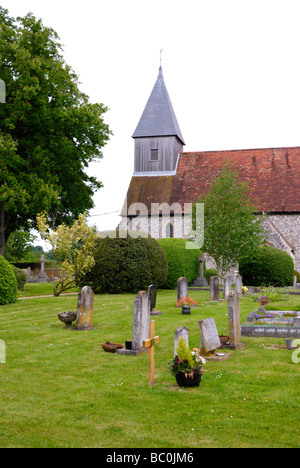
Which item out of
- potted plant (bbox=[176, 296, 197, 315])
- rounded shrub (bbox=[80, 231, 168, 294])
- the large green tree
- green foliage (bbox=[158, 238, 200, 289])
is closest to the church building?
green foliage (bbox=[158, 238, 200, 289])

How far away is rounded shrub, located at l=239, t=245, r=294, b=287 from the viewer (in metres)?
25.3

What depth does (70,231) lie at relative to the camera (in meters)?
19.7

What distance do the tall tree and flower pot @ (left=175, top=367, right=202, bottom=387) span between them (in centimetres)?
1706

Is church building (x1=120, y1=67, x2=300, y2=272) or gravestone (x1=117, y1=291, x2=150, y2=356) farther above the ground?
church building (x1=120, y1=67, x2=300, y2=272)

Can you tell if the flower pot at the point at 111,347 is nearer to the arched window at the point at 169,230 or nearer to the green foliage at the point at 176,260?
the green foliage at the point at 176,260

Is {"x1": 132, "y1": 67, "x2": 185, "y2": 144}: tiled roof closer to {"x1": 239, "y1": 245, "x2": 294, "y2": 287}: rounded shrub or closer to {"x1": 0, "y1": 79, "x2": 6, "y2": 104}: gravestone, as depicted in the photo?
{"x1": 0, "y1": 79, "x2": 6, "y2": 104}: gravestone

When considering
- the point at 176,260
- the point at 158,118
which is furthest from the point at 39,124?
the point at 158,118

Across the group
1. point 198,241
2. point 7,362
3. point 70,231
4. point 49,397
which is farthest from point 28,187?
point 49,397

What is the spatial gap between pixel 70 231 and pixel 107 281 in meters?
3.02

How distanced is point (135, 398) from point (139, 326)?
290 cm

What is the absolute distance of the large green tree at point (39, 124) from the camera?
76.6 feet

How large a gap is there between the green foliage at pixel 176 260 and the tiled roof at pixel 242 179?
27.2 feet

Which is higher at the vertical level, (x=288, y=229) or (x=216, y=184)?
(x=216, y=184)
